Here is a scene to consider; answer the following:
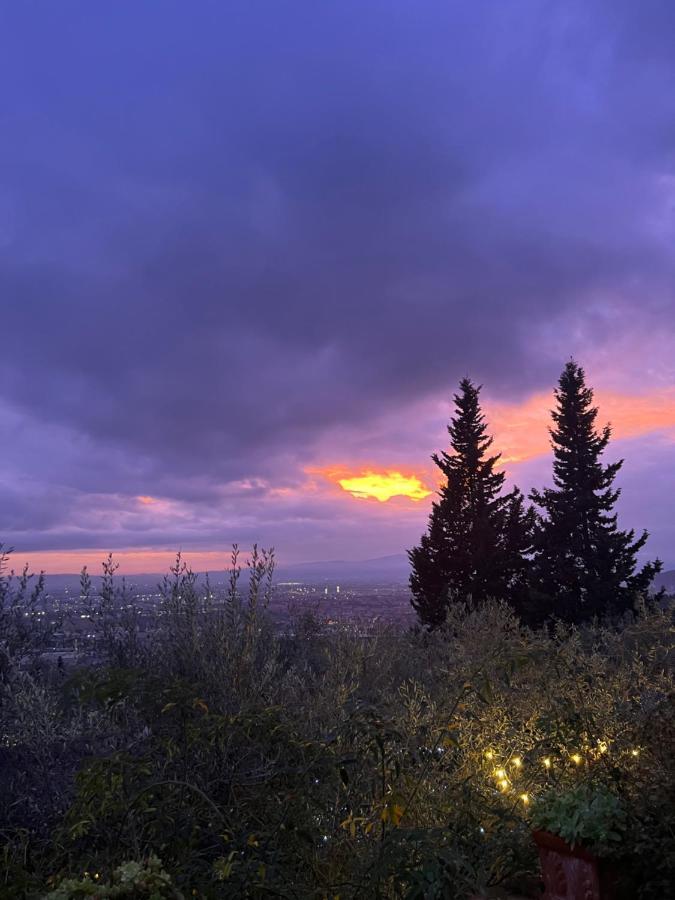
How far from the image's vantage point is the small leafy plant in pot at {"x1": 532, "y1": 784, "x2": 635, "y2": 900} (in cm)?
424

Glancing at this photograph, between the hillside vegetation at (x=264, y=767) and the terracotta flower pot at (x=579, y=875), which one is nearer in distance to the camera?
the hillside vegetation at (x=264, y=767)

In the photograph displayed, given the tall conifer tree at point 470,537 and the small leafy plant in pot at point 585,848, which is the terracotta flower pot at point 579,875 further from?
the tall conifer tree at point 470,537

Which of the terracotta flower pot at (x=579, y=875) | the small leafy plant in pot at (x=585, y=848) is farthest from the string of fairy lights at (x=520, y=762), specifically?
the terracotta flower pot at (x=579, y=875)

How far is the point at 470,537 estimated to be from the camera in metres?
25.0

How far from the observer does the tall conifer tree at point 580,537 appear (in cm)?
2228

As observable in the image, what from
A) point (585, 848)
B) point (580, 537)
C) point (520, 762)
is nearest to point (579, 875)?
point (585, 848)

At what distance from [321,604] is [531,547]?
11488 millimetres

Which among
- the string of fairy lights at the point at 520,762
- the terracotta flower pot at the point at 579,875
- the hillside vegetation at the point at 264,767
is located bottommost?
the terracotta flower pot at the point at 579,875

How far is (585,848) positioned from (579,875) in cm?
20

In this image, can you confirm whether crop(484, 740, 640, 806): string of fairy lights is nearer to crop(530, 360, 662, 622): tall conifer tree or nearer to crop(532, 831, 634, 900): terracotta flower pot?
crop(532, 831, 634, 900): terracotta flower pot

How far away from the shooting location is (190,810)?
2.82m

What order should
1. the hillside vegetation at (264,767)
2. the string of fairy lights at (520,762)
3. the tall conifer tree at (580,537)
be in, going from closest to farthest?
the hillside vegetation at (264,767) → the string of fairy lights at (520,762) → the tall conifer tree at (580,537)

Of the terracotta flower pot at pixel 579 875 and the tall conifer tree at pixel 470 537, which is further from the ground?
the tall conifer tree at pixel 470 537

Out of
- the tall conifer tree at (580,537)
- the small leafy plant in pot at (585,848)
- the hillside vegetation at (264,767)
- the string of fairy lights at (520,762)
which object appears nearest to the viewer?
the hillside vegetation at (264,767)
